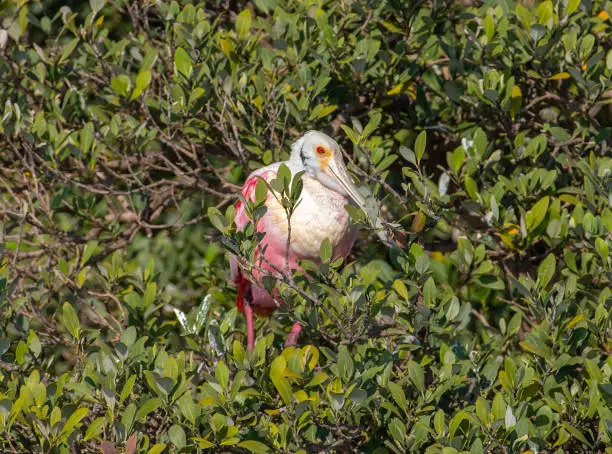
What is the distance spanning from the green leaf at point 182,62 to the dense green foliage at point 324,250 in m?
0.01

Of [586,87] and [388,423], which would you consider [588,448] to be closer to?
[388,423]

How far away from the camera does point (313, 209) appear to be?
16.8 feet

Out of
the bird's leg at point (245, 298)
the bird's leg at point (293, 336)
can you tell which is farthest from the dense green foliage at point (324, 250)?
the bird's leg at point (293, 336)

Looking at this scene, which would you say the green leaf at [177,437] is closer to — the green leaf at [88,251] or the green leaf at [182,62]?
the green leaf at [88,251]

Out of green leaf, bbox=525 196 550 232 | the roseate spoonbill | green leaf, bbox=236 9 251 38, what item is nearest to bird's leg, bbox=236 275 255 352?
the roseate spoonbill

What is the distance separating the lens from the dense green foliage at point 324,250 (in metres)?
3.81

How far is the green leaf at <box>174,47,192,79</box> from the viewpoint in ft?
16.3

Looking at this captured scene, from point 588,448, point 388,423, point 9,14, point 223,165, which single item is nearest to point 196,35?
point 223,165

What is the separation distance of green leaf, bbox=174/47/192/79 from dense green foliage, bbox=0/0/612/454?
0.01m

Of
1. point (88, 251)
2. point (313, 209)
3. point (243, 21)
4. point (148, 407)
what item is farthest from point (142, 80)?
point (148, 407)

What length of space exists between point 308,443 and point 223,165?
219 cm

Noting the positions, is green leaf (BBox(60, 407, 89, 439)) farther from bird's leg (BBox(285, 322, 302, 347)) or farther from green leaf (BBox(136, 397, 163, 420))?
bird's leg (BBox(285, 322, 302, 347))

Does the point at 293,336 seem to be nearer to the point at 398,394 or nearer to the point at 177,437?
the point at 398,394

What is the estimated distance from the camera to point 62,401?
3.96 metres
